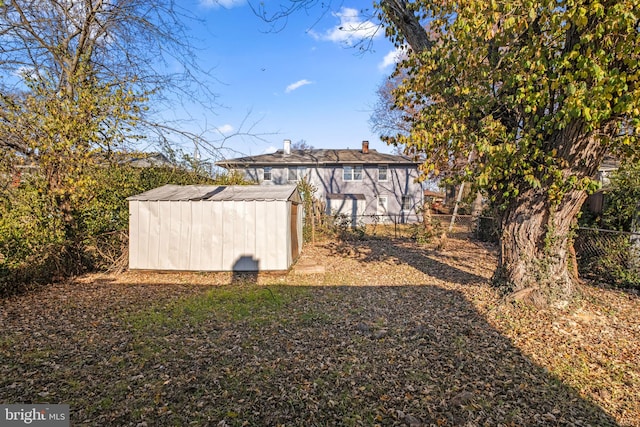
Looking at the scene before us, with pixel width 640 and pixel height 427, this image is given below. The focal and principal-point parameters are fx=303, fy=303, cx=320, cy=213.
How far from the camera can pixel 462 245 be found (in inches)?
498

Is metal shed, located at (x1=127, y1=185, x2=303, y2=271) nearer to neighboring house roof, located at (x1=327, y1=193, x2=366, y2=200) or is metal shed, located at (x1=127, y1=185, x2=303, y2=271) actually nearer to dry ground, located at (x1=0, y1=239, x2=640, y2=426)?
dry ground, located at (x1=0, y1=239, x2=640, y2=426)

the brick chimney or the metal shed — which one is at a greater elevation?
the brick chimney

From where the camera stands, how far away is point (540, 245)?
16.8 ft

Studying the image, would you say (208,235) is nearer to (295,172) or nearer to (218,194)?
(218,194)

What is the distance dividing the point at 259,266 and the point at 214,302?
7.30ft

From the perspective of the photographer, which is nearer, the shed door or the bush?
the bush

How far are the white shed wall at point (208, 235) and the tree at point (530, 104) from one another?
4.34 m

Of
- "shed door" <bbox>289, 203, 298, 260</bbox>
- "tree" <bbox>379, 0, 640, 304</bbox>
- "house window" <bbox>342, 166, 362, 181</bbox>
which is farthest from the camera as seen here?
"house window" <bbox>342, 166, 362, 181</bbox>

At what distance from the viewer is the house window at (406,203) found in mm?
22953

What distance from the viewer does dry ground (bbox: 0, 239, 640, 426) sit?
9.41 feet

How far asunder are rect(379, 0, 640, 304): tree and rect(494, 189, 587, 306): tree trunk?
0.02 m

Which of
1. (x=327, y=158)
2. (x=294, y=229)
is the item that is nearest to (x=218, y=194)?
(x=294, y=229)

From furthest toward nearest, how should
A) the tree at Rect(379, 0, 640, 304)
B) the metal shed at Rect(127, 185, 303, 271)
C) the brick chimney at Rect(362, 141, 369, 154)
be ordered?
the brick chimney at Rect(362, 141, 369, 154)
the metal shed at Rect(127, 185, 303, 271)
the tree at Rect(379, 0, 640, 304)

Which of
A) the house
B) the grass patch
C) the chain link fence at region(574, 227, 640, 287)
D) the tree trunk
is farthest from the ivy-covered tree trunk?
the house
